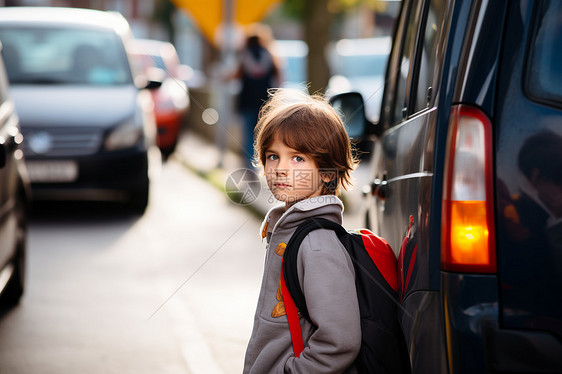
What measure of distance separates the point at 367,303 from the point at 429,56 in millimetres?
873

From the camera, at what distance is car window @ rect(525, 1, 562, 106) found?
93.3 inches

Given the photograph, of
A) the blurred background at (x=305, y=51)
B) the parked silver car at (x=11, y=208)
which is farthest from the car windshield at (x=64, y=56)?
the parked silver car at (x=11, y=208)

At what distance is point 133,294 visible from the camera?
629 cm

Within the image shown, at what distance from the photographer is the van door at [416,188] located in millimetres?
2412

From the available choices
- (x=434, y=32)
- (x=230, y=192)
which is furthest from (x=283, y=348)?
(x=230, y=192)

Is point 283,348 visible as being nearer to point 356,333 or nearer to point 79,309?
point 356,333

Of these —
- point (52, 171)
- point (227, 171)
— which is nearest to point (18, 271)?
point (52, 171)

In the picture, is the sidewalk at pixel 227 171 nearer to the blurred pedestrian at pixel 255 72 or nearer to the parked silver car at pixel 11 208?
the blurred pedestrian at pixel 255 72

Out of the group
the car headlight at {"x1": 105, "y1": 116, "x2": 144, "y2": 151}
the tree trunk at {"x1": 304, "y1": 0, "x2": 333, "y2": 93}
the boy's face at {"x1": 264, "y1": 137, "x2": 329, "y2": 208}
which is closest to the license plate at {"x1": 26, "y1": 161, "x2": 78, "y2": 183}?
the car headlight at {"x1": 105, "y1": 116, "x2": 144, "y2": 151}

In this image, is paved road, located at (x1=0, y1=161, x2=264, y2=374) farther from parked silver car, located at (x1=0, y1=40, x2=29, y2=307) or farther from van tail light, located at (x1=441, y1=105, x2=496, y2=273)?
van tail light, located at (x1=441, y1=105, x2=496, y2=273)

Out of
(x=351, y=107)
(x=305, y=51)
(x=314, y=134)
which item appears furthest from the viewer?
(x=305, y=51)

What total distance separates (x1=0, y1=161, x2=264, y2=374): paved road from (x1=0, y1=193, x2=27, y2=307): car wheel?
0.29 ft

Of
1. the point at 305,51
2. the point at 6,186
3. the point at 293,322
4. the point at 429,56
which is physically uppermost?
the point at 429,56

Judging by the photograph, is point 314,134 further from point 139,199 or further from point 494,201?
point 139,199
